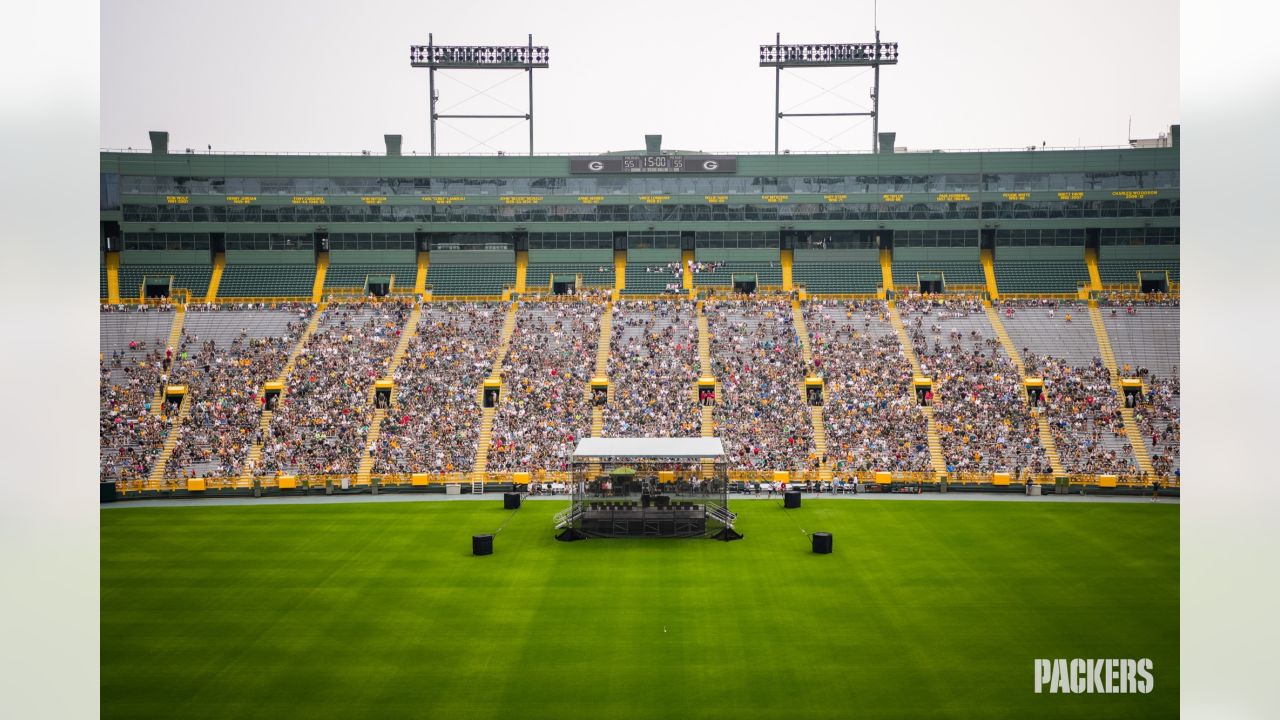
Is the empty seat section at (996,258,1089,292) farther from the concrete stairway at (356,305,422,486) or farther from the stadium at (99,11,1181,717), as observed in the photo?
the concrete stairway at (356,305,422,486)

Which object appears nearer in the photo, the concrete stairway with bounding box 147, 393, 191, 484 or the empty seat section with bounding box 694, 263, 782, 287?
the concrete stairway with bounding box 147, 393, 191, 484

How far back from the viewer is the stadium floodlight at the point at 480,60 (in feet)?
178

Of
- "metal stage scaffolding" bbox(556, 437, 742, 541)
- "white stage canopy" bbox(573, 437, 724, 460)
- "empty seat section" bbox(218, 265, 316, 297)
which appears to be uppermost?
"empty seat section" bbox(218, 265, 316, 297)

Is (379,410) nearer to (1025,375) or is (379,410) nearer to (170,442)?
(170,442)

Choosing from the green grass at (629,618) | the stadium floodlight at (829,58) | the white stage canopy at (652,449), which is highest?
the stadium floodlight at (829,58)

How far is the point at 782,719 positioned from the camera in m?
14.6

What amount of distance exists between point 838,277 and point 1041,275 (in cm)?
1105

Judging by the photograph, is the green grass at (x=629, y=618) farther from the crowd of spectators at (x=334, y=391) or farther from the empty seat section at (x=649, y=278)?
the empty seat section at (x=649, y=278)

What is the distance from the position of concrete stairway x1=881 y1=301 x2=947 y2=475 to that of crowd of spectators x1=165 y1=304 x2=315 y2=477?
90.0 feet

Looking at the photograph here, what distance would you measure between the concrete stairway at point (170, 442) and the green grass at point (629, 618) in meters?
7.63

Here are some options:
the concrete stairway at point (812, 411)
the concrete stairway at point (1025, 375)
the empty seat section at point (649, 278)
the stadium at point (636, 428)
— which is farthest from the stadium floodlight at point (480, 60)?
the concrete stairway at point (1025, 375)

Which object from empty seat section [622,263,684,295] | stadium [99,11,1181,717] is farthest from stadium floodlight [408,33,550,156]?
empty seat section [622,263,684,295]

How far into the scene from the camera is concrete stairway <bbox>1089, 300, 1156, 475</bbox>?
3781cm

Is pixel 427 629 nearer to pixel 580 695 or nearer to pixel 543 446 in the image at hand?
pixel 580 695
